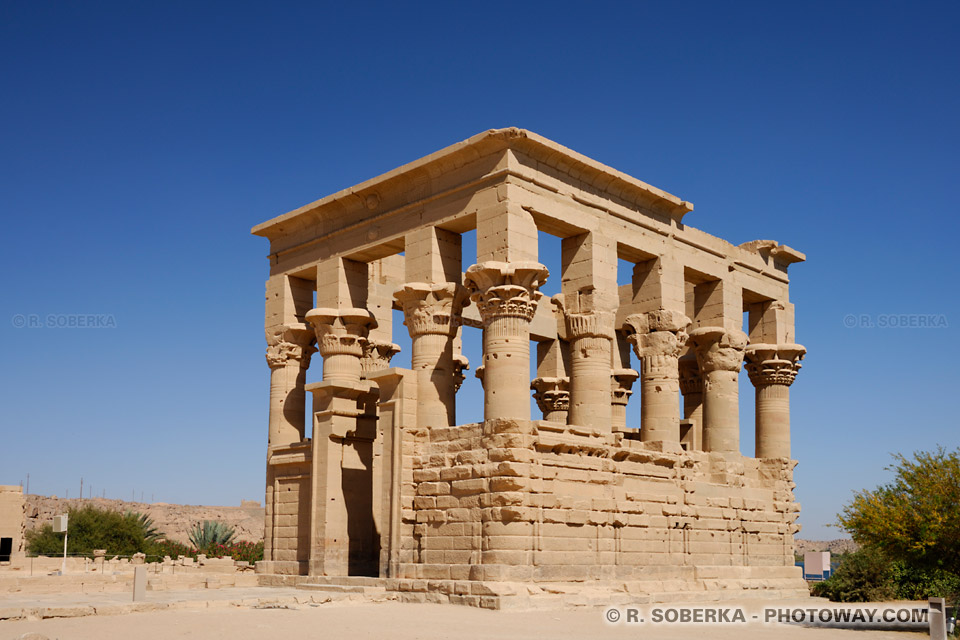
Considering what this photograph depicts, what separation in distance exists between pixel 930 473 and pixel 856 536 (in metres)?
1.85

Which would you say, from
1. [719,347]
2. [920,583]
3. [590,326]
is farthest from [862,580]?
[590,326]

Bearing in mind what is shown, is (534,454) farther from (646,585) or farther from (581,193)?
(581,193)

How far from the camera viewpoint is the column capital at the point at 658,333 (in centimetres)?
2283

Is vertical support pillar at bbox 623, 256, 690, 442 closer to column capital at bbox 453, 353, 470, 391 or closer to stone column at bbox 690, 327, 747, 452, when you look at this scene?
stone column at bbox 690, 327, 747, 452

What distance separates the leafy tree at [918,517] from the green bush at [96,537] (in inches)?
1153

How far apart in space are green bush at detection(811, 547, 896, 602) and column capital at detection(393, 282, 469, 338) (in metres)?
12.1

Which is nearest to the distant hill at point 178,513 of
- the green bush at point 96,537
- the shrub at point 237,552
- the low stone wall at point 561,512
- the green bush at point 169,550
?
the green bush at point 96,537

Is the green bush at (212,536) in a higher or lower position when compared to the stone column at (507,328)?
lower

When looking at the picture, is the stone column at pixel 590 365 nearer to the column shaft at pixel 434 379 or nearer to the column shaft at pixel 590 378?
the column shaft at pixel 590 378

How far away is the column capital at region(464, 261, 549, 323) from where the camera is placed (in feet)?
62.6

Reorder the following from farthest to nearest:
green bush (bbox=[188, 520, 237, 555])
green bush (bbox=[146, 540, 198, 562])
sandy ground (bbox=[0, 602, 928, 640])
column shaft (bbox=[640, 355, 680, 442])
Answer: green bush (bbox=[188, 520, 237, 555])
green bush (bbox=[146, 540, 198, 562])
column shaft (bbox=[640, 355, 680, 442])
sandy ground (bbox=[0, 602, 928, 640])

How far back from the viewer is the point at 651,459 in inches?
835

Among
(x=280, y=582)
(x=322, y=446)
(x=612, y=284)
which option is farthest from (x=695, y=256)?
(x=280, y=582)

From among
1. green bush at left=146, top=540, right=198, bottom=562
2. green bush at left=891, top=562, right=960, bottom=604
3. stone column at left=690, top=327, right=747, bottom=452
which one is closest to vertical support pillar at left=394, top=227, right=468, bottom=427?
stone column at left=690, top=327, right=747, bottom=452
